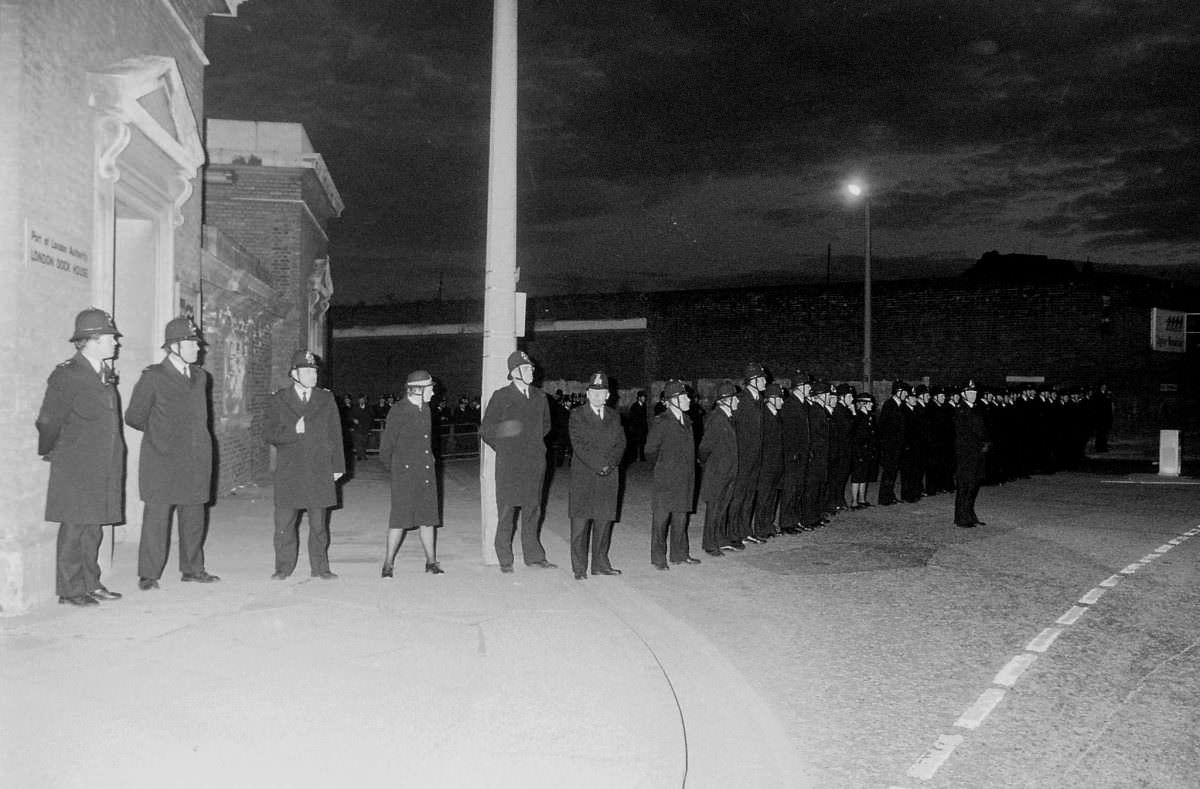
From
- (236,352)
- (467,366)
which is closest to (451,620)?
(236,352)

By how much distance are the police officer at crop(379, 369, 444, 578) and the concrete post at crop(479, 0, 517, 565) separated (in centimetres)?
66

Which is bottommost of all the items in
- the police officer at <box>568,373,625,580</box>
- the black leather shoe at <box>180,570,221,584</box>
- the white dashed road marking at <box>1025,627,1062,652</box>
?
the white dashed road marking at <box>1025,627,1062,652</box>

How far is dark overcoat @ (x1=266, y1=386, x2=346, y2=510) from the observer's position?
8508 millimetres

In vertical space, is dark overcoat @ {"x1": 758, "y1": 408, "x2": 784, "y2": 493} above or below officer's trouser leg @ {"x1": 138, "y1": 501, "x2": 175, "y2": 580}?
above

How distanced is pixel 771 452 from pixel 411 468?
469cm

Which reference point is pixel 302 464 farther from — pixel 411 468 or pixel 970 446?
pixel 970 446

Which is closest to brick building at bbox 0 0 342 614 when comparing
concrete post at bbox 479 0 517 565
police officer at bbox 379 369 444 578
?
police officer at bbox 379 369 444 578

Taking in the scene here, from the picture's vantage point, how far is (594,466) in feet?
30.0

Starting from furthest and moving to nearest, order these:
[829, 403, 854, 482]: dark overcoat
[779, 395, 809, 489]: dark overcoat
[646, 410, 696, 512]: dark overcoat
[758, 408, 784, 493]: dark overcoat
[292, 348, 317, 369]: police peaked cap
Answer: [829, 403, 854, 482]: dark overcoat
[779, 395, 809, 489]: dark overcoat
[758, 408, 784, 493]: dark overcoat
[646, 410, 696, 512]: dark overcoat
[292, 348, 317, 369]: police peaked cap

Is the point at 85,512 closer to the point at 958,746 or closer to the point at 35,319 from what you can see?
the point at 35,319

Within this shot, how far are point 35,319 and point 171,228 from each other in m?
3.93

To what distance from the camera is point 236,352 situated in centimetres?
1602

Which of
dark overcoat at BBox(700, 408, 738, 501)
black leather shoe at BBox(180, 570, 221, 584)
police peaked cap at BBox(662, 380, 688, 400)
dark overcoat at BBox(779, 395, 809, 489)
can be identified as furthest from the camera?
dark overcoat at BBox(779, 395, 809, 489)

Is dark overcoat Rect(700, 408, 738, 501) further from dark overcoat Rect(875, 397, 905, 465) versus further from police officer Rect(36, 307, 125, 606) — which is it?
dark overcoat Rect(875, 397, 905, 465)
